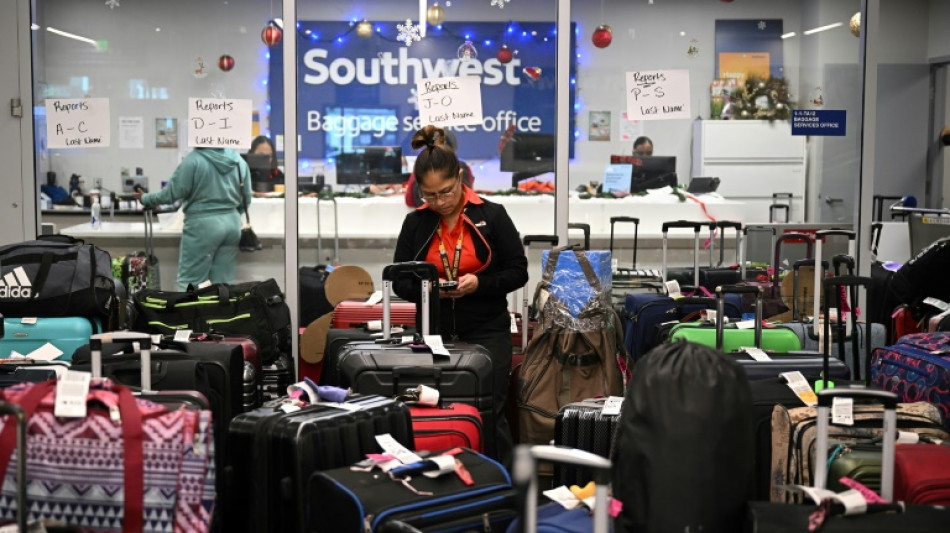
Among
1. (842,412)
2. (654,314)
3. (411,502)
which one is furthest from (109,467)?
(654,314)

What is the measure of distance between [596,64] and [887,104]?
4835 mm

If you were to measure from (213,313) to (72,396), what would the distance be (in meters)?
2.30

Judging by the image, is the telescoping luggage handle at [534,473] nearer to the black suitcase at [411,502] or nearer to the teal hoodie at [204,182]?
the black suitcase at [411,502]

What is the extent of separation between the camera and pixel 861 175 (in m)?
6.59

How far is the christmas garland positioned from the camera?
21.6 feet

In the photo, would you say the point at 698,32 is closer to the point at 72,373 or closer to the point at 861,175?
the point at 861,175

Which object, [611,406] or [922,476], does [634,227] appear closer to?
[611,406]

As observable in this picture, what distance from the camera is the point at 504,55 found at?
21.0 ft

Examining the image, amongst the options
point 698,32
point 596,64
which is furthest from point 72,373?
point 698,32

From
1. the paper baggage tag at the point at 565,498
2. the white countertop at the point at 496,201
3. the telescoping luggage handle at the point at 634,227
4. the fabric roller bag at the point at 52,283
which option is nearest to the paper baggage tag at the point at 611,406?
the paper baggage tag at the point at 565,498

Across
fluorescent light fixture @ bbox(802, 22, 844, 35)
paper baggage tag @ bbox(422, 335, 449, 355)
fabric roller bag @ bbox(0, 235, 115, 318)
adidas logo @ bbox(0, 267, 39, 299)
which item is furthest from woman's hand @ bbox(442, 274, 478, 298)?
fluorescent light fixture @ bbox(802, 22, 844, 35)

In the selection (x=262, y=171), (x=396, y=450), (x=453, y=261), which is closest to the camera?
(x=396, y=450)

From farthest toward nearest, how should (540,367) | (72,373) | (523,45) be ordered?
(523,45) → (540,367) → (72,373)

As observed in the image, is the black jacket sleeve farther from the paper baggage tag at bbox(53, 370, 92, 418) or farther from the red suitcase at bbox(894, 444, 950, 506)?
the paper baggage tag at bbox(53, 370, 92, 418)
